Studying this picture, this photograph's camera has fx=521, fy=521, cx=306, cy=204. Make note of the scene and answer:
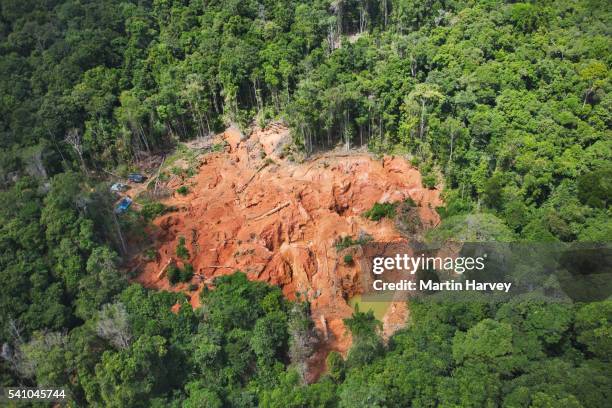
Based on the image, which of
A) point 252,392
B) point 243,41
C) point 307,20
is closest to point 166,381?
point 252,392

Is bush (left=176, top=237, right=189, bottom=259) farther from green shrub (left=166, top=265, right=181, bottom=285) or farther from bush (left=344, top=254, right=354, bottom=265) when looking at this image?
bush (left=344, top=254, right=354, bottom=265)

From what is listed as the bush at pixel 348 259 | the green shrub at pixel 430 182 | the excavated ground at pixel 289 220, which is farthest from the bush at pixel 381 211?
the bush at pixel 348 259

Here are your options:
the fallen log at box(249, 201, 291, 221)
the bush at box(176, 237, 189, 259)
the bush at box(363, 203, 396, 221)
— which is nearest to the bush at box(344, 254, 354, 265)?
the bush at box(363, 203, 396, 221)

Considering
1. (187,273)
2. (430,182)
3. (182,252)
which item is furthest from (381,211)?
(182,252)

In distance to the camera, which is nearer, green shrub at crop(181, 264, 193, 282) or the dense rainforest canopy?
the dense rainforest canopy

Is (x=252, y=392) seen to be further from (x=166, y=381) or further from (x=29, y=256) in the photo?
(x=29, y=256)

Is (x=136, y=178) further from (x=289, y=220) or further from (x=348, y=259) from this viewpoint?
(x=348, y=259)

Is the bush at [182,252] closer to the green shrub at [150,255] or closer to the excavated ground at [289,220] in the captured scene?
the excavated ground at [289,220]
